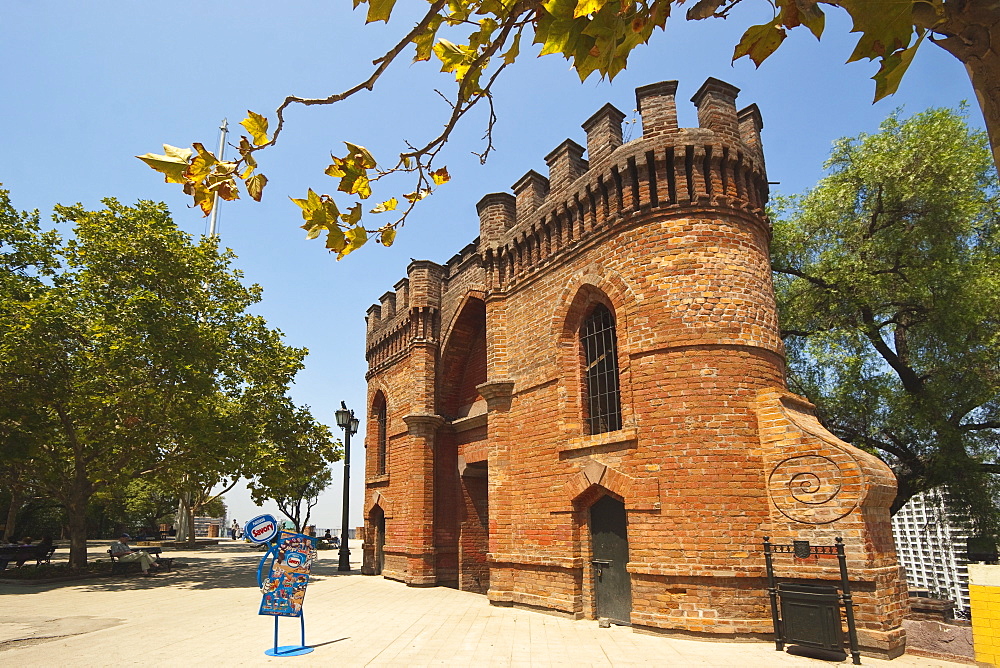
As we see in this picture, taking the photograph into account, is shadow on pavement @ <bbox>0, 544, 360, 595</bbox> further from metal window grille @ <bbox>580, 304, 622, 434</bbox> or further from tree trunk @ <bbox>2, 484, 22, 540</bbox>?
metal window grille @ <bbox>580, 304, 622, 434</bbox>

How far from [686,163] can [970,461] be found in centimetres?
977

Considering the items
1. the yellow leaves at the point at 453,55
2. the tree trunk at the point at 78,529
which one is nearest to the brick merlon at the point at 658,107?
the yellow leaves at the point at 453,55

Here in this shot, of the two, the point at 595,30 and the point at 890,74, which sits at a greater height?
the point at 595,30

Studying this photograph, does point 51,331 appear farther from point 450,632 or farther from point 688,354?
point 688,354

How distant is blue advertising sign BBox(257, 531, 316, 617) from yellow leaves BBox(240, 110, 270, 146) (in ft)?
23.7

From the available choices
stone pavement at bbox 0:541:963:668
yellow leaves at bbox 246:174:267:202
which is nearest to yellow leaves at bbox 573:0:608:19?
yellow leaves at bbox 246:174:267:202

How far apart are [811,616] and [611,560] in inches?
130

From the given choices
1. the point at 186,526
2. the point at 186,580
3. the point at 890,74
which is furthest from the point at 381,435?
the point at 186,526

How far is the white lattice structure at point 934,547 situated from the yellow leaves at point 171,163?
16.9 m

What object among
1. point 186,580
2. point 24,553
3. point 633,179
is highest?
point 633,179

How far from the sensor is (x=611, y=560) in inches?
399

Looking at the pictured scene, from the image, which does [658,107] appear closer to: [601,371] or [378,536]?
[601,371]

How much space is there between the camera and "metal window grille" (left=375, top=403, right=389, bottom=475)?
1983cm

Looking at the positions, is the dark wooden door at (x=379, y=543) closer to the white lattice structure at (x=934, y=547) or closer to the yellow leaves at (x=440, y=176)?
the white lattice structure at (x=934, y=547)
